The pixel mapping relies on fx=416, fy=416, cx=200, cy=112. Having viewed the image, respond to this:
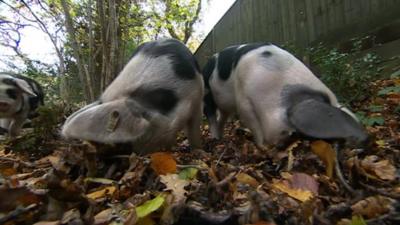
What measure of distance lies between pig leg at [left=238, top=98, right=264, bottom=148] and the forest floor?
598 millimetres

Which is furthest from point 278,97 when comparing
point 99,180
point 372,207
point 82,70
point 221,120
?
point 82,70

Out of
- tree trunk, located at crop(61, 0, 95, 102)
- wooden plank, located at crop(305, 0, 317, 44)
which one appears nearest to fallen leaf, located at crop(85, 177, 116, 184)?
tree trunk, located at crop(61, 0, 95, 102)

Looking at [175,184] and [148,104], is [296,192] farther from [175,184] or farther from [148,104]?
[148,104]

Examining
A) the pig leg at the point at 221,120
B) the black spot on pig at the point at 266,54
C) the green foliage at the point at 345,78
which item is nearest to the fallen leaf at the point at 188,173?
the black spot on pig at the point at 266,54

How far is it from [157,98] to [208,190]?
1133mm


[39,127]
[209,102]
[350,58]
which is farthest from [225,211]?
[350,58]

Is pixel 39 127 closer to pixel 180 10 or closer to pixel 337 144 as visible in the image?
pixel 337 144

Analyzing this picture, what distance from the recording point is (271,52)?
3209 mm

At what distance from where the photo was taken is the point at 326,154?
181cm

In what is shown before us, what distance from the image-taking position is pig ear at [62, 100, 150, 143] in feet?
7.15

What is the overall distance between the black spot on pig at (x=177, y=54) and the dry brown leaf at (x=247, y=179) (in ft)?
3.68

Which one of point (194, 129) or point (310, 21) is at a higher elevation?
point (310, 21)

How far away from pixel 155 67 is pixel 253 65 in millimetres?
817

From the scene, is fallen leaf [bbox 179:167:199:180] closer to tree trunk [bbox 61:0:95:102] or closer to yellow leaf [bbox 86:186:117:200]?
yellow leaf [bbox 86:186:117:200]
